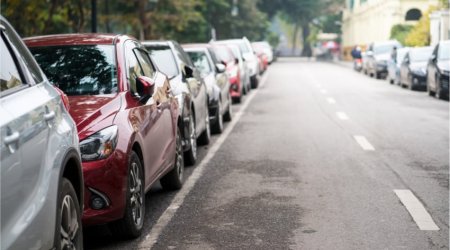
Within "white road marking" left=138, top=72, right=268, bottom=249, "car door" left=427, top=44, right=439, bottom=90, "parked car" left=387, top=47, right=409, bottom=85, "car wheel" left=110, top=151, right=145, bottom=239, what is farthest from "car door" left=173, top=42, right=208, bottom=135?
"parked car" left=387, top=47, right=409, bottom=85

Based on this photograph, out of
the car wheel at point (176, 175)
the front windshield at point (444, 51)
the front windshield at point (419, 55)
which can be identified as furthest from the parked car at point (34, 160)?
the front windshield at point (419, 55)

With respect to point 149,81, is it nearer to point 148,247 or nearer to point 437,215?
point 148,247

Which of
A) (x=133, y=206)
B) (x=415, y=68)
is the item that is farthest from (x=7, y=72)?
(x=415, y=68)

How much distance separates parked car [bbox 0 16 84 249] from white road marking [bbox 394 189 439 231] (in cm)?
322

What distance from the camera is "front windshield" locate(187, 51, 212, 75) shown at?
14396 mm

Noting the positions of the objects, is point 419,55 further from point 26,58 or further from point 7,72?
point 7,72

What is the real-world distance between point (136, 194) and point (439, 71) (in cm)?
1785

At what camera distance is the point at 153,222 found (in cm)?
711

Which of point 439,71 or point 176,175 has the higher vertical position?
point 176,175

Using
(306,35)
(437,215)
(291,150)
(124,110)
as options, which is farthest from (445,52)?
(306,35)

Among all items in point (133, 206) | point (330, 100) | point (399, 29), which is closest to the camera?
point (133, 206)

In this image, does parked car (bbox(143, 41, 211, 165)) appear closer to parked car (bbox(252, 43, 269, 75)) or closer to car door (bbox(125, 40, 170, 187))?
car door (bbox(125, 40, 170, 187))

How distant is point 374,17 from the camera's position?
68.3m

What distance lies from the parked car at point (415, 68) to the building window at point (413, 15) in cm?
3090
